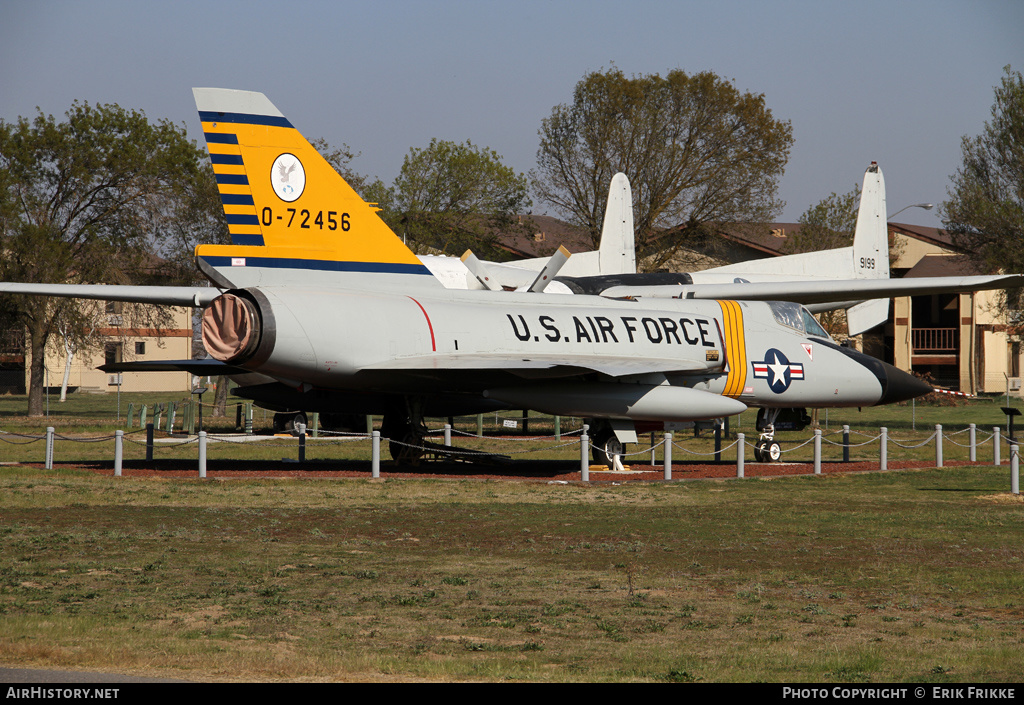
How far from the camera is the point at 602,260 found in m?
30.2

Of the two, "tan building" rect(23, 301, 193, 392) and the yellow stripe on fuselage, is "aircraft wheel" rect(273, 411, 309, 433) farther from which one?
"tan building" rect(23, 301, 193, 392)

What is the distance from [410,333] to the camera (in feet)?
57.3

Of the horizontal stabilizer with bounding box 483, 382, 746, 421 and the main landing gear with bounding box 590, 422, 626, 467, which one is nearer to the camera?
the horizontal stabilizer with bounding box 483, 382, 746, 421

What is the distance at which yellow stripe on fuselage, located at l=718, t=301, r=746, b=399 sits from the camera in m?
20.6

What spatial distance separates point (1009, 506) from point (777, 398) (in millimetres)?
7045

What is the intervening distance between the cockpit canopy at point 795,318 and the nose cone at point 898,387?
1.53m

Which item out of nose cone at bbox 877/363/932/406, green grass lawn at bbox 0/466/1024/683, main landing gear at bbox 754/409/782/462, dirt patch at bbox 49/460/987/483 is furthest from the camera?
nose cone at bbox 877/363/932/406

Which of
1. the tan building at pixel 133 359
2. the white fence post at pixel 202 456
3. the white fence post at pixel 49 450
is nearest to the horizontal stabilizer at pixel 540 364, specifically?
the white fence post at pixel 202 456

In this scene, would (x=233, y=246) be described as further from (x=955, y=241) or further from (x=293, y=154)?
(x=955, y=241)

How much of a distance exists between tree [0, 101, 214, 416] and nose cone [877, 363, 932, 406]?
85.9 feet

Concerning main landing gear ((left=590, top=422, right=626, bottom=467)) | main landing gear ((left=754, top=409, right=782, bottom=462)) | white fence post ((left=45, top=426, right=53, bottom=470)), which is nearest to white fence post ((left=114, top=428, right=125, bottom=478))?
white fence post ((left=45, top=426, right=53, bottom=470))

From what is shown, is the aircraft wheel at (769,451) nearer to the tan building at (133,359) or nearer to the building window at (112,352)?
the building window at (112,352)
